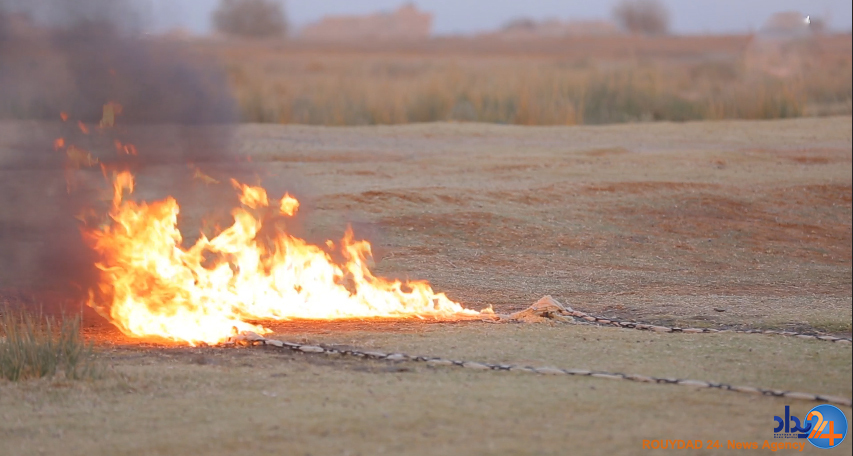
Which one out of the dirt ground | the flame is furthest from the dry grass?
the flame

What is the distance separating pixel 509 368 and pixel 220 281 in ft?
8.57

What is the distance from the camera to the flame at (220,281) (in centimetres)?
707

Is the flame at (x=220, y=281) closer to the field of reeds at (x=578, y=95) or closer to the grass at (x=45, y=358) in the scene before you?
the grass at (x=45, y=358)

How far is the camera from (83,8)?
28.2 feet

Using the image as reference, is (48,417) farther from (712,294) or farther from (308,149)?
(308,149)

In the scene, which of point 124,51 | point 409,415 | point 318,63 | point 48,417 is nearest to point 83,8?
point 124,51

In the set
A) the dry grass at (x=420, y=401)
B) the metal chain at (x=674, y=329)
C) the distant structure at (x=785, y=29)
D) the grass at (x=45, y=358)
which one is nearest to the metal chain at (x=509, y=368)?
the dry grass at (x=420, y=401)

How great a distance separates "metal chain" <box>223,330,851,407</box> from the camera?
481cm

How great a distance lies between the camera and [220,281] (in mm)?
7309

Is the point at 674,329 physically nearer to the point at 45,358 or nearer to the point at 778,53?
the point at 45,358

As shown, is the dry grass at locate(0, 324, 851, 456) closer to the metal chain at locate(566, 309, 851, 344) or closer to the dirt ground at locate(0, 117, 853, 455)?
the dirt ground at locate(0, 117, 853, 455)

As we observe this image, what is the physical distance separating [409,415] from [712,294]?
489cm

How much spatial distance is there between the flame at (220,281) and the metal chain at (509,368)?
0.52 m

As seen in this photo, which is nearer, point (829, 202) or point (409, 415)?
point (409, 415)
